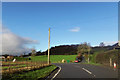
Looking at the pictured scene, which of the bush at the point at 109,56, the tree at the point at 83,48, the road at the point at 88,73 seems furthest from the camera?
the tree at the point at 83,48

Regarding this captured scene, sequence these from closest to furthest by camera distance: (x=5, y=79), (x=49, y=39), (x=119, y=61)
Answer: (x=5, y=79)
(x=119, y=61)
(x=49, y=39)

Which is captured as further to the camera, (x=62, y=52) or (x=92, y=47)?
(x=62, y=52)

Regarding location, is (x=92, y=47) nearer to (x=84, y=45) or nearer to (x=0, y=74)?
(x=84, y=45)

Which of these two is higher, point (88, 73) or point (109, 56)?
point (109, 56)

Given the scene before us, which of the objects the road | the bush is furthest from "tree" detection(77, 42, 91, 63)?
the road

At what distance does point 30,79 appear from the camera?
11.0 metres

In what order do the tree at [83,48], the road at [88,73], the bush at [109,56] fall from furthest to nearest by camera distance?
the tree at [83,48]
the bush at [109,56]
the road at [88,73]

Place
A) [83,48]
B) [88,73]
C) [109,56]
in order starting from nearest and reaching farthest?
[88,73], [109,56], [83,48]

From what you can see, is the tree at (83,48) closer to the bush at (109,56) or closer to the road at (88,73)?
the bush at (109,56)

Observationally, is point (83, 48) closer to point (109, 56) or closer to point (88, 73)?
point (109, 56)

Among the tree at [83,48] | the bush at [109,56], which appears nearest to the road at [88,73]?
the bush at [109,56]

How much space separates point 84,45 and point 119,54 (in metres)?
69.2

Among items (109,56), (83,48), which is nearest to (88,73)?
(109,56)

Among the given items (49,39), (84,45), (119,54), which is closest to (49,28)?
(49,39)
